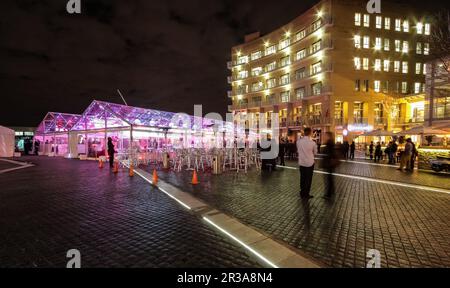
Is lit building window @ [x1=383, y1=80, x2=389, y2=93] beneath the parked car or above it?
above

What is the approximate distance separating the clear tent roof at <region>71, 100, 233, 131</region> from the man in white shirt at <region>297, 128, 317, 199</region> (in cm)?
1343

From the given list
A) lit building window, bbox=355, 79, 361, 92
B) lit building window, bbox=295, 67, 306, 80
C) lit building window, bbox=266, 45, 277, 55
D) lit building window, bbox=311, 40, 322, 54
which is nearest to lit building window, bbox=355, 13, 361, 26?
lit building window, bbox=311, 40, 322, 54

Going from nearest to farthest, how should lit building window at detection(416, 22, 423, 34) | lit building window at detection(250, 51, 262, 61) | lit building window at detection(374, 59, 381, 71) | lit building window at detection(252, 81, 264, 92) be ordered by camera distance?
lit building window at detection(374, 59, 381, 71) → lit building window at detection(416, 22, 423, 34) → lit building window at detection(252, 81, 264, 92) → lit building window at detection(250, 51, 262, 61)

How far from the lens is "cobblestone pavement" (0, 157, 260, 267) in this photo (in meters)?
3.50

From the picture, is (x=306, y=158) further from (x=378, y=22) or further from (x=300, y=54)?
(x=378, y=22)

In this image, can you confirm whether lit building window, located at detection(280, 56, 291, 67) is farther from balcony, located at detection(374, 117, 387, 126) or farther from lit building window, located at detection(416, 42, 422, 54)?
lit building window, located at detection(416, 42, 422, 54)

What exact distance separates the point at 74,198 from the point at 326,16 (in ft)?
131

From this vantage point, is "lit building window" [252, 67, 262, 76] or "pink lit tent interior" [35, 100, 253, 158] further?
"lit building window" [252, 67, 262, 76]

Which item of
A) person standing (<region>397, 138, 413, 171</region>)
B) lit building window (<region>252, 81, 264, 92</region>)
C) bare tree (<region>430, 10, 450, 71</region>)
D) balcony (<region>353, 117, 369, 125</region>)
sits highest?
lit building window (<region>252, 81, 264, 92</region>)

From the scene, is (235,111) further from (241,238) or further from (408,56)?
(241,238)

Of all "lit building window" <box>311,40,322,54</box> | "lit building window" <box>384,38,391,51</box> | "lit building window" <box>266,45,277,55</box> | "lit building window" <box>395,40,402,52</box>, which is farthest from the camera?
"lit building window" <box>266,45,277,55</box>

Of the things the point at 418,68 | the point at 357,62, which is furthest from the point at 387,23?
the point at 418,68
